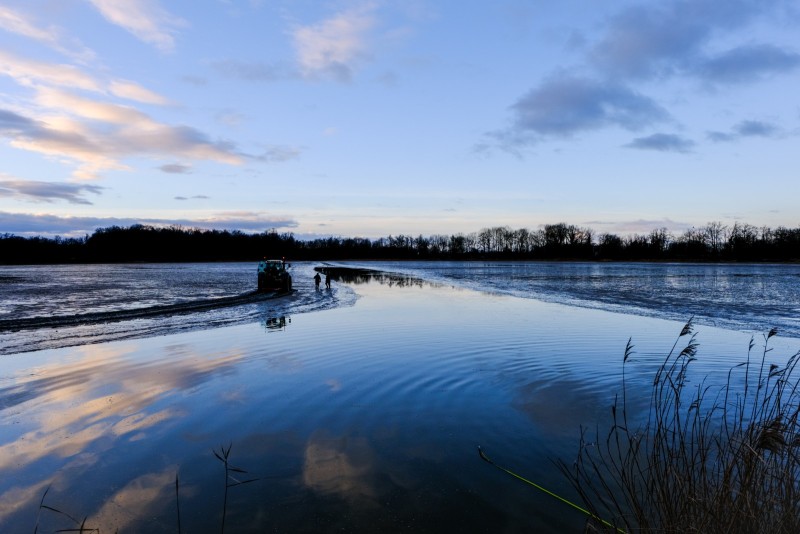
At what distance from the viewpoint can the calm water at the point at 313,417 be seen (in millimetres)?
4512

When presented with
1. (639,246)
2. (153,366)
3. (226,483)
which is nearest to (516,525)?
(226,483)

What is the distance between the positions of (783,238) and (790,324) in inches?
5705

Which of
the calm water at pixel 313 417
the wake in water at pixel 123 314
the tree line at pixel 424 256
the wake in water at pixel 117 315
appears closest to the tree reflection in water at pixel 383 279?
the wake in water at pixel 123 314

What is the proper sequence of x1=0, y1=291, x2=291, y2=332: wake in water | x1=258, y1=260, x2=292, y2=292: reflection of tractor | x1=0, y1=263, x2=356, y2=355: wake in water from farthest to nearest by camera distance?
x1=258, y1=260, x2=292, y2=292: reflection of tractor < x1=0, y1=291, x2=291, y2=332: wake in water < x1=0, y1=263, x2=356, y2=355: wake in water

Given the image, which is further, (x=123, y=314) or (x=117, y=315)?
(x=123, y=314)

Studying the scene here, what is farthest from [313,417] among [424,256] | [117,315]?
[424,256]

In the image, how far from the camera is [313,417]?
23.0 feet

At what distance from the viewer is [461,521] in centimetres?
429

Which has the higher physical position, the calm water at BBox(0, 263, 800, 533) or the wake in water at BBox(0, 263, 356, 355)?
the calm water at BBox(0, 263, 800, 533)

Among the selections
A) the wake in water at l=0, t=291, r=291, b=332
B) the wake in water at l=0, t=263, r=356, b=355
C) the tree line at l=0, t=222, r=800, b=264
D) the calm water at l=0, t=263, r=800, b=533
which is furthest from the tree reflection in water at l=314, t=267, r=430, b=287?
the tree line at l=0, t=222, r=800, b=264

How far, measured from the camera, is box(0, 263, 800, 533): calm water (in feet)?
14.8

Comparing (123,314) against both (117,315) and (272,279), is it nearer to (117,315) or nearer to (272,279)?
(117,315)

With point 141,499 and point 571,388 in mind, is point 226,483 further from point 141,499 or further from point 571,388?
point 571,388

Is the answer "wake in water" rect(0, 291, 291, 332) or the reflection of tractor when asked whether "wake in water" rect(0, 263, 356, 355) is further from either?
the reflection of tractor
